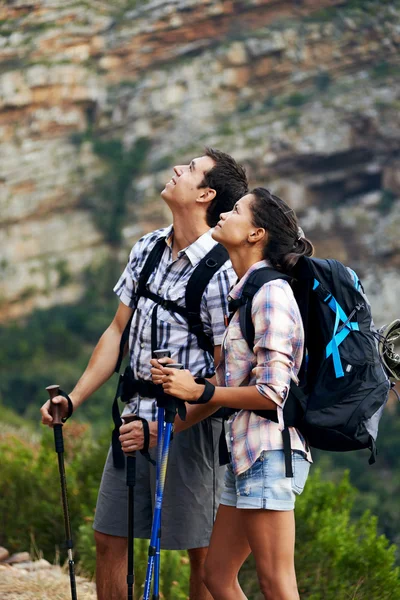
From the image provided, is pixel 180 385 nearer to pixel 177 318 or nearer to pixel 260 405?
pixel 260 405

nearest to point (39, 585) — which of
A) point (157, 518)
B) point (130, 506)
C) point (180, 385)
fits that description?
point (130, 506)

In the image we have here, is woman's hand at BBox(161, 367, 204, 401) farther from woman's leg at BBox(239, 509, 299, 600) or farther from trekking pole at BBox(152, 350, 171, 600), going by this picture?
woman's leg at BBox(239, 509, 299, 600)

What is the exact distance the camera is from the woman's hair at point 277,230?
9.39 ft

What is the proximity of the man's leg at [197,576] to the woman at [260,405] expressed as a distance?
1.66ft

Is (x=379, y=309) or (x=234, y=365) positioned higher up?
(x=234, y=365)

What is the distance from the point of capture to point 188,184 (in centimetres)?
334

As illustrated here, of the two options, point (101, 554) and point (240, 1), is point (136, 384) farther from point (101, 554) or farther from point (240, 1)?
point (240, 1)

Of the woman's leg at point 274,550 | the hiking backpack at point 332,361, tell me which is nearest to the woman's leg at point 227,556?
the woman's leg at point 274,550

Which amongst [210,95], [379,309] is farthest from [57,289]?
[379,309]

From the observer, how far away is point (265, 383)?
264 cm

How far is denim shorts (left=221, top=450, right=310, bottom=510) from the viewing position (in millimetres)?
2648

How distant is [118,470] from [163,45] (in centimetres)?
4528

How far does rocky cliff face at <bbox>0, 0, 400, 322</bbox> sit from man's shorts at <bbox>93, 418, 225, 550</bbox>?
37612 mm

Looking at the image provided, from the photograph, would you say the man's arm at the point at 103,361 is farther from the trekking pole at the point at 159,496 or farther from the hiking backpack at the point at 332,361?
the hiking backpack at the point at 332,361
